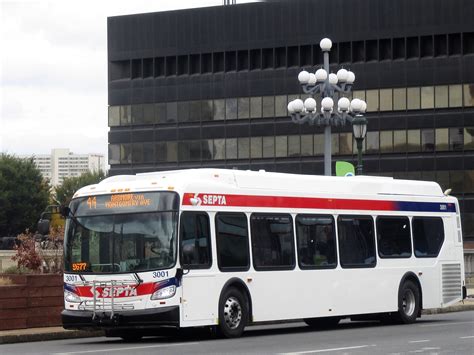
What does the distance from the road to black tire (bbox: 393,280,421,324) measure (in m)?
0.86

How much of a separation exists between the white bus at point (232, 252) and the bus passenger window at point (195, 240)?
0.9 inches

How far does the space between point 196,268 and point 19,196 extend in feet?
298

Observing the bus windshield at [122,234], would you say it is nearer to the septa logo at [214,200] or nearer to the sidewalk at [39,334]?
the septa logo at [214,200]

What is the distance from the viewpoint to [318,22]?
303ft

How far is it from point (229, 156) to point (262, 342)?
77497 mm

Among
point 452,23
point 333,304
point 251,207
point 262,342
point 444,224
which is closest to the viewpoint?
point 262,342

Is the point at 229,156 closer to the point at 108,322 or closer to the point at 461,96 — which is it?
the point at 461,96

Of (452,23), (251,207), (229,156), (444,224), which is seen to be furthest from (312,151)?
(251,207)

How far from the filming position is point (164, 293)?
2117cm

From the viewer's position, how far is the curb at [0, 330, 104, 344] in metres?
22.2

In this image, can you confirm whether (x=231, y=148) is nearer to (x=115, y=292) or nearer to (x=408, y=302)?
(x=408, y=302)

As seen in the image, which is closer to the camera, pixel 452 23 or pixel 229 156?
pixel 452 23

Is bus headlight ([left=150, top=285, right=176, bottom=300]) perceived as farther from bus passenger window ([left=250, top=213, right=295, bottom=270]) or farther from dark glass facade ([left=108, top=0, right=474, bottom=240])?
dark glass facade ([left=108, top=0, right=474, bottom=240])

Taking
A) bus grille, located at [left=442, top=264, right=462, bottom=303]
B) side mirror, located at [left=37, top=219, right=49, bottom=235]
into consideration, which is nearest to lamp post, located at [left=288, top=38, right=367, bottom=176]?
bus grille, located at [left=442, top=264, right=462, bottom=303]
